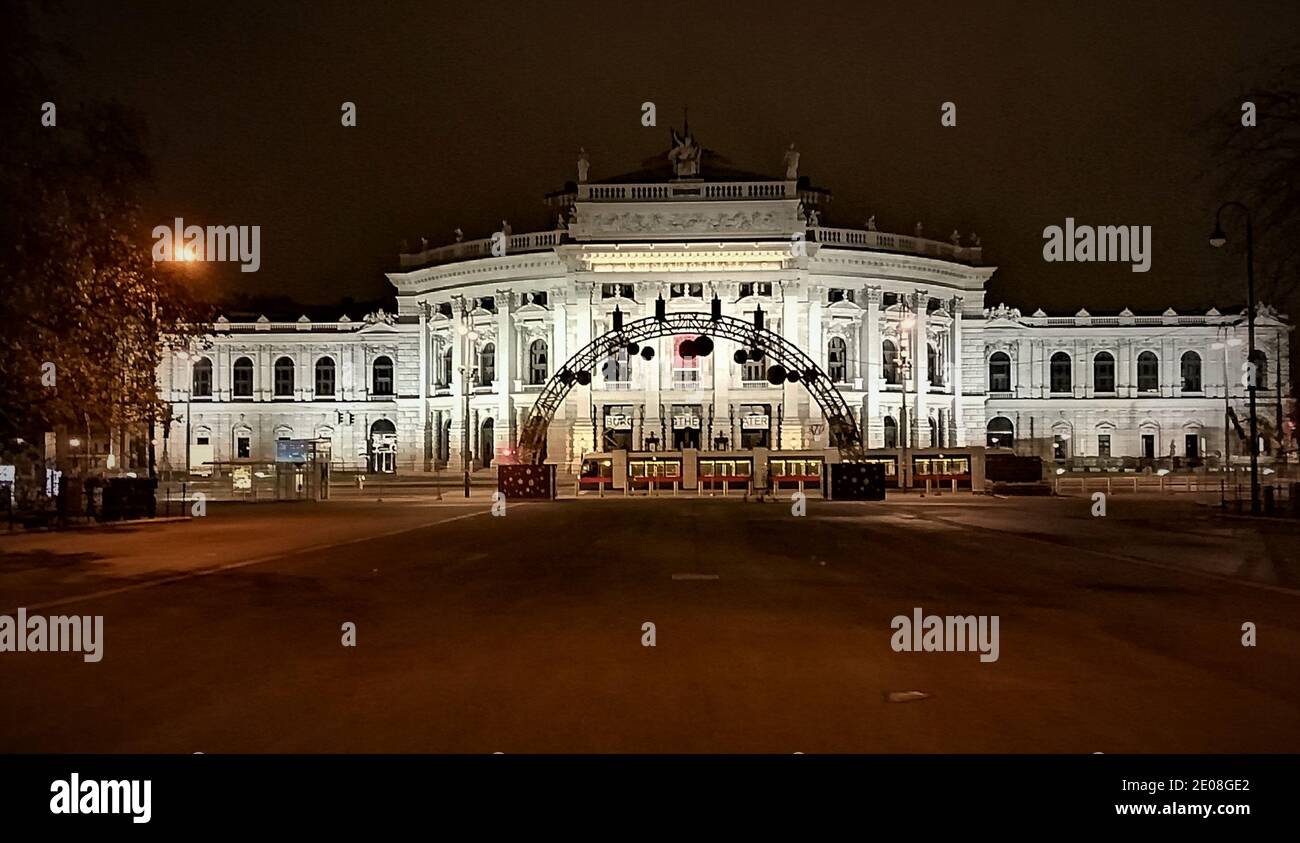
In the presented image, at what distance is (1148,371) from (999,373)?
12324 mm

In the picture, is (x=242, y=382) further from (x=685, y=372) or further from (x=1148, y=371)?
(x=1148, y=371)

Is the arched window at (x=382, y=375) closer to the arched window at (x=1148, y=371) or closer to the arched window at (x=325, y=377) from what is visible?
the arched window at (x=325, y=377)

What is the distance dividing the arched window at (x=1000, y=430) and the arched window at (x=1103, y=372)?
764 centimetres

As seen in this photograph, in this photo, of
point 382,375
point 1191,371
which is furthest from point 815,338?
point 382,375

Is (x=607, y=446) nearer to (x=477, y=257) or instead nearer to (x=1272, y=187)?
(x=477, y=257)

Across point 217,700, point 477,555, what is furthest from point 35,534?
point 217,700

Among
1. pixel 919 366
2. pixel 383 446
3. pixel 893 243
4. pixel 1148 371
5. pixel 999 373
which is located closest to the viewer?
pixel 893 243

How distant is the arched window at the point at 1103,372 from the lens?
323 feet

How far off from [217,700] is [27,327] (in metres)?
19.8

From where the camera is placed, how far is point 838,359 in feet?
300

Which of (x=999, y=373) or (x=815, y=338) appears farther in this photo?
(x=999, y=373)

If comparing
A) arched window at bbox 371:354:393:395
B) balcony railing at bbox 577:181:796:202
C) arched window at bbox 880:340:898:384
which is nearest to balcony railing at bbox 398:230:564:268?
balcony railing at bbox 577:181:796:202

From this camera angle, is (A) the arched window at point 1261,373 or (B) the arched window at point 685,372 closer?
(B) the arched window at point 685,372

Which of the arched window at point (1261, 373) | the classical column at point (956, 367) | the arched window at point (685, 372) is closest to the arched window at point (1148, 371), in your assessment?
the arched window at point (1261, 373)
